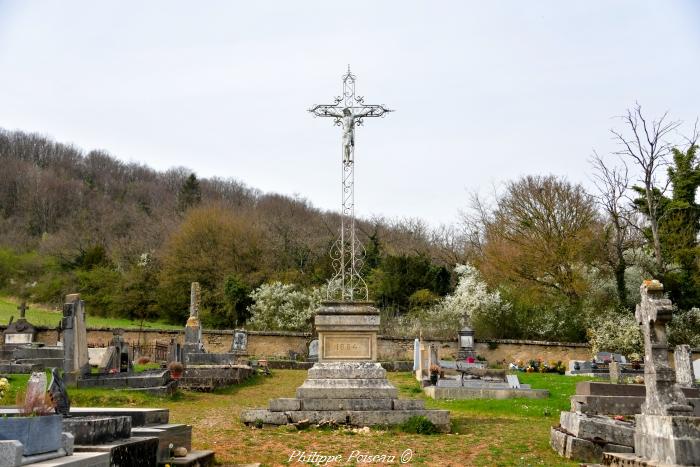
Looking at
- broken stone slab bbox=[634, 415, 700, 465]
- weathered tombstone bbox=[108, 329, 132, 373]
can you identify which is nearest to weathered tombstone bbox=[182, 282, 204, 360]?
weathered tombstone bbox=[108, 329, 132, 373]

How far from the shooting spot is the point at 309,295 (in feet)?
A: 132

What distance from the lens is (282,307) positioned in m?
38.9

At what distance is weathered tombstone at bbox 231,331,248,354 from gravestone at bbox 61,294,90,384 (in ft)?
46.8

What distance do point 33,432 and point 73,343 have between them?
11451 millimetres

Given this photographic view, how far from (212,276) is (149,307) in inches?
197

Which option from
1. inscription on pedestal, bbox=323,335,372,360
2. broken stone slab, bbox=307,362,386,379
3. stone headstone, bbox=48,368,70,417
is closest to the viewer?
stone headstone, bbox=48,368,70,417

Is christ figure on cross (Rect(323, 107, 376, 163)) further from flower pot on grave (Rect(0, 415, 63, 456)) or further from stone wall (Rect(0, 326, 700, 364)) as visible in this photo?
stone wall (Rect(0, 326, 700, 364))

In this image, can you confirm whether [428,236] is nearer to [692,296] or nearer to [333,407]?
[692,296]

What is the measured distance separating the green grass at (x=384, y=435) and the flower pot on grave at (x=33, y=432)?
3485 millimetres

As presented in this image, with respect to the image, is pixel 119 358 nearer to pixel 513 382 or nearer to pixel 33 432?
pixel 513 382

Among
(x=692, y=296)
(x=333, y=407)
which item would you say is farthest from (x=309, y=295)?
(x=333, y=407)

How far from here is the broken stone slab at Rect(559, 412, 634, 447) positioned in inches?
353

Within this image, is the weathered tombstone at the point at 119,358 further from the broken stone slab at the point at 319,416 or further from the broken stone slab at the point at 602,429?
the broken stone slab at the point at 602,429

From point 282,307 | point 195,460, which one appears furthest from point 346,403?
point 282,307
